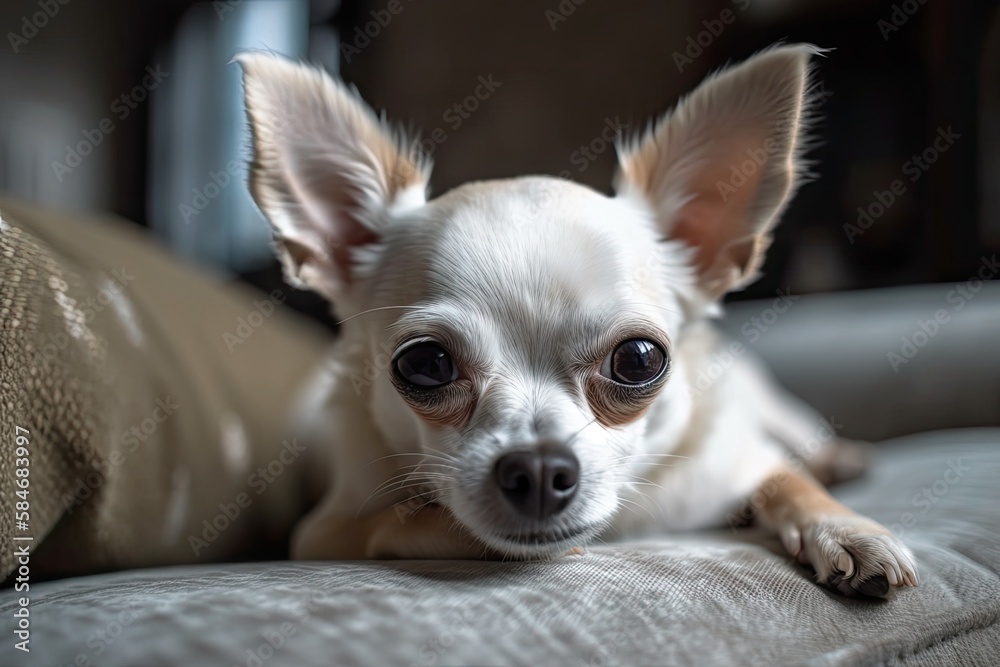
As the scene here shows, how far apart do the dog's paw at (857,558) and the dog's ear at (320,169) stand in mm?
735

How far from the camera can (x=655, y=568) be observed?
2.34ft

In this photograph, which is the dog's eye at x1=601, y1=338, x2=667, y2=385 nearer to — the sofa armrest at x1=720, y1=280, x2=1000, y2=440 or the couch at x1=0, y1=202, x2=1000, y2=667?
the couch at x1=0, y1=202, x2=1000, y2=667

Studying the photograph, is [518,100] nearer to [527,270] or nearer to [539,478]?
[527,270]

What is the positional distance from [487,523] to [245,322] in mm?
1147

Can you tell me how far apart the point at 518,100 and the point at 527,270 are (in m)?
2.17

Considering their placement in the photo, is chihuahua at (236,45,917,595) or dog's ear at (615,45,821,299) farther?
dog's ear at (615,45,821,299)

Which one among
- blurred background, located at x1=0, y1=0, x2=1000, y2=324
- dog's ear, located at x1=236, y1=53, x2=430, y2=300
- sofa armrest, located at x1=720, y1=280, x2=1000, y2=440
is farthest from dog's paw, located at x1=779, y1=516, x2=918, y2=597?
sofa armrest, located at x1=720, y1=280, x2=1000, y2=440

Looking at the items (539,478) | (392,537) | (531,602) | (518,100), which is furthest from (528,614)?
(518,100)

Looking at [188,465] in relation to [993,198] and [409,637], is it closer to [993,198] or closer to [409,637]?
[409,637]

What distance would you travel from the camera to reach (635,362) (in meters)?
0.84

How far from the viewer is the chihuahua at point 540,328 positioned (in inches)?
30.7

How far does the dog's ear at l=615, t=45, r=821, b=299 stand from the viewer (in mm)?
909

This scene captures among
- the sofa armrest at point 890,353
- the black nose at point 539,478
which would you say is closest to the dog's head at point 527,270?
the black nose at point 539,478

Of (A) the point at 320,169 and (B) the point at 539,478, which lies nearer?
(B) the point at 539,478
